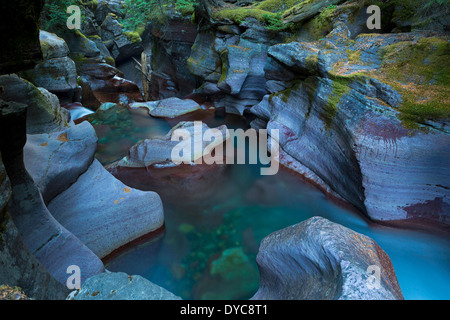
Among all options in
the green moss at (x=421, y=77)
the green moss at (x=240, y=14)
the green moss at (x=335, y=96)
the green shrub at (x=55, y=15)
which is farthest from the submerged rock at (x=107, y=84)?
the green moss at (x=421, y=77)

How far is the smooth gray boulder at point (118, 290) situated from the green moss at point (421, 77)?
18.4 ft

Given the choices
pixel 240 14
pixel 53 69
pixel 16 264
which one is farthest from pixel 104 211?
pixel 240 14

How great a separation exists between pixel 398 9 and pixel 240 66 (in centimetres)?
601

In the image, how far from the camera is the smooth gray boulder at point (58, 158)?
439cm

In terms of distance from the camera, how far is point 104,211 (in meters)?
5.02

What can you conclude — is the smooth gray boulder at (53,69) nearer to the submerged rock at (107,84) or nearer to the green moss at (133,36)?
the submerged rock at (107,84)

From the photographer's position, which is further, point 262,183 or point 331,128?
point 262,183

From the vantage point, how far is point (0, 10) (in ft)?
6.41

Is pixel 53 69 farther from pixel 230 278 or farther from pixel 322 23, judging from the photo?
pixel 230 278

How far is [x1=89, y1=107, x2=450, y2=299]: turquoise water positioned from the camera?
4.72m

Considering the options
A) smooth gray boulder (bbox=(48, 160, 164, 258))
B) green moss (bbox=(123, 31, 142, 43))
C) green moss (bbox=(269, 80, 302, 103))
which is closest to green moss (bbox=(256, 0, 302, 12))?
green moss (bbox=(269, 80, 302, 103))

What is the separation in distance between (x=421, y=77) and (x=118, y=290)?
262 inches
